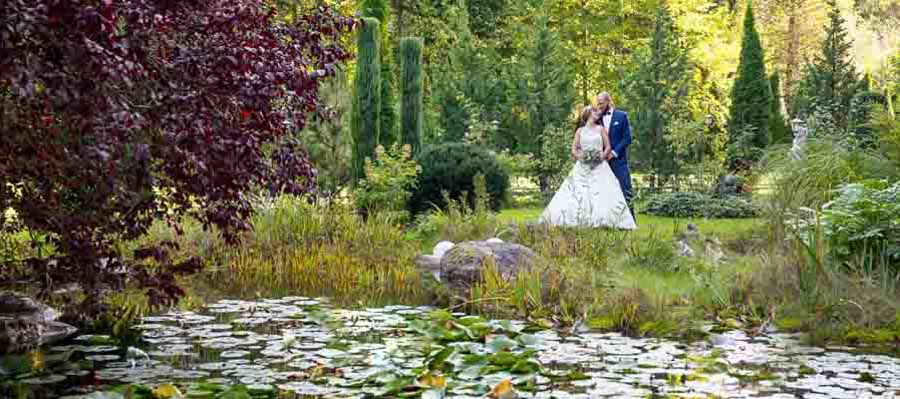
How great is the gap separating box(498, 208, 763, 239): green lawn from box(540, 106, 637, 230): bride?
0.44 metres

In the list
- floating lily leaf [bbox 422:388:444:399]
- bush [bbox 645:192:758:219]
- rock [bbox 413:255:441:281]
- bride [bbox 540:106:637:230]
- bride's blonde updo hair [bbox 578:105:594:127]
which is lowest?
floating lily leaf [bbox 422:388:444:399]

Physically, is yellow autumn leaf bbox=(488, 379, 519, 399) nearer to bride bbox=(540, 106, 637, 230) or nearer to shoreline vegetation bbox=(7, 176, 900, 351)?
shoreline vegetation bbox=(7, 176, 900, 351)

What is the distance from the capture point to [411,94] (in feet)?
59.0

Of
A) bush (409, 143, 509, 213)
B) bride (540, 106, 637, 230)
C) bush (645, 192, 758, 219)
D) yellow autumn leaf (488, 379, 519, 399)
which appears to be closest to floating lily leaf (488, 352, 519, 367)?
yellow autumn leaf (488, 379, 519, 399)

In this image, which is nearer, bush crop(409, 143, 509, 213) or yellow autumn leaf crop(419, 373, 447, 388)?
yellow autumn leaf crop(419, 373, 447, 388)

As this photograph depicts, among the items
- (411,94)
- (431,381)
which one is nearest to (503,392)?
(431,381)

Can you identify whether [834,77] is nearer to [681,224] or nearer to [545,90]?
[545,90]

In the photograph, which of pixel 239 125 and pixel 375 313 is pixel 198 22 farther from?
pixel 375 313

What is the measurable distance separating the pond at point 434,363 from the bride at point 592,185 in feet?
16.3

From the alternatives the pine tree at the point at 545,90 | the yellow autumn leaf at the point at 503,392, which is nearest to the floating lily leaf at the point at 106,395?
the yellow autumn leaf at the point at 503,392

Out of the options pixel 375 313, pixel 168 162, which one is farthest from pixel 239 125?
pixel 375 313

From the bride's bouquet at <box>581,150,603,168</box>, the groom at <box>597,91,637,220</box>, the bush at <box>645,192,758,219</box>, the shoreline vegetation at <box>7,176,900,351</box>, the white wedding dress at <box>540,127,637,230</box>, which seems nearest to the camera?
the shoreline vegetation at <box>7,176,900,351</box>

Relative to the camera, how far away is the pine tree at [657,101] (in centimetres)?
1814

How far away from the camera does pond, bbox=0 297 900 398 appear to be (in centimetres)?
590
